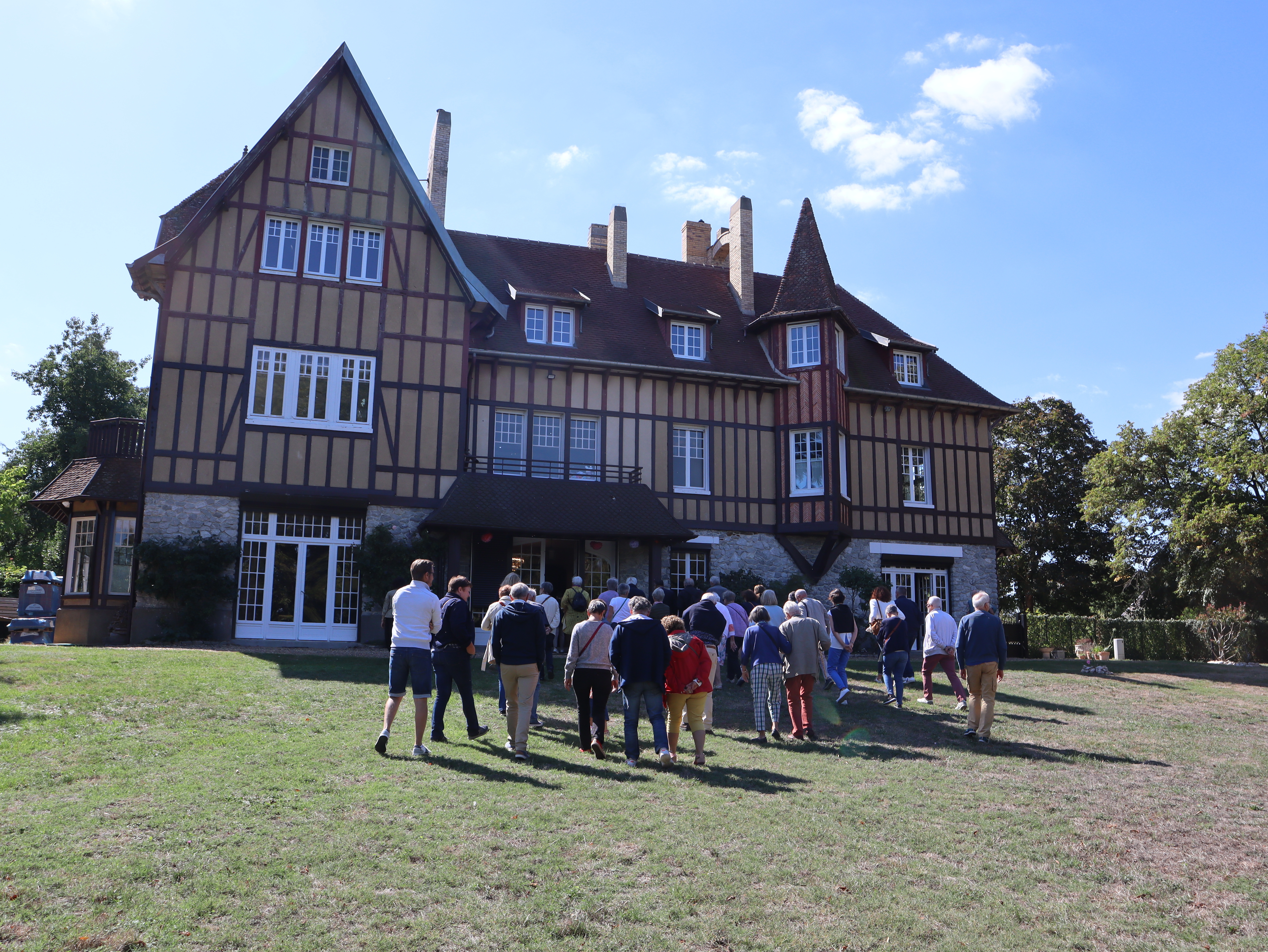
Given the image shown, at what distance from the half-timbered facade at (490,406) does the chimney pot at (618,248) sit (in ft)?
0.19

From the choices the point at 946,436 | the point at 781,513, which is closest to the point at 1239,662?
the point at 946,436

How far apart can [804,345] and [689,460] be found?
420cm

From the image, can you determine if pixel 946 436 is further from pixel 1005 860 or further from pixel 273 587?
pixel 1005 860

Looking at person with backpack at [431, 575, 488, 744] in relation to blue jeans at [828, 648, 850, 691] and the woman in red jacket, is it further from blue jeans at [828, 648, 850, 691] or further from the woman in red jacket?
blue jeans at [828, 648, 850, 691]

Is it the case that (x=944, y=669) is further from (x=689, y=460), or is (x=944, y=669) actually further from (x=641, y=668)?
(x=689, y=460)

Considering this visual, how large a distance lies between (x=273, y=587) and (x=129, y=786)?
39.9 ft

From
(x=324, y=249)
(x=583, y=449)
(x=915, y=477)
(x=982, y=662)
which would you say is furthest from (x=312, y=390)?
(x=915, y=477)

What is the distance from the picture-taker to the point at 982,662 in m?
10.0

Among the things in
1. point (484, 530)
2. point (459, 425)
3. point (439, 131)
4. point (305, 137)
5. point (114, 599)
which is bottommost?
point (114, 599)

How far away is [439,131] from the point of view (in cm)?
2319

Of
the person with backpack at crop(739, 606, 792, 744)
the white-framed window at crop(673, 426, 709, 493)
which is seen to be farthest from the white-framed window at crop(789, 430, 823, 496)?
the person with backpack at crop(739, 606, 792, 744)

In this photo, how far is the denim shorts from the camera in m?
8.25

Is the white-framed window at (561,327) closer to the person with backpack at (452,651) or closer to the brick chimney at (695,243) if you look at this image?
the brick chimney at (695,243)

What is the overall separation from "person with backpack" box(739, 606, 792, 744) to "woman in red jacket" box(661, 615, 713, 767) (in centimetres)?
107
